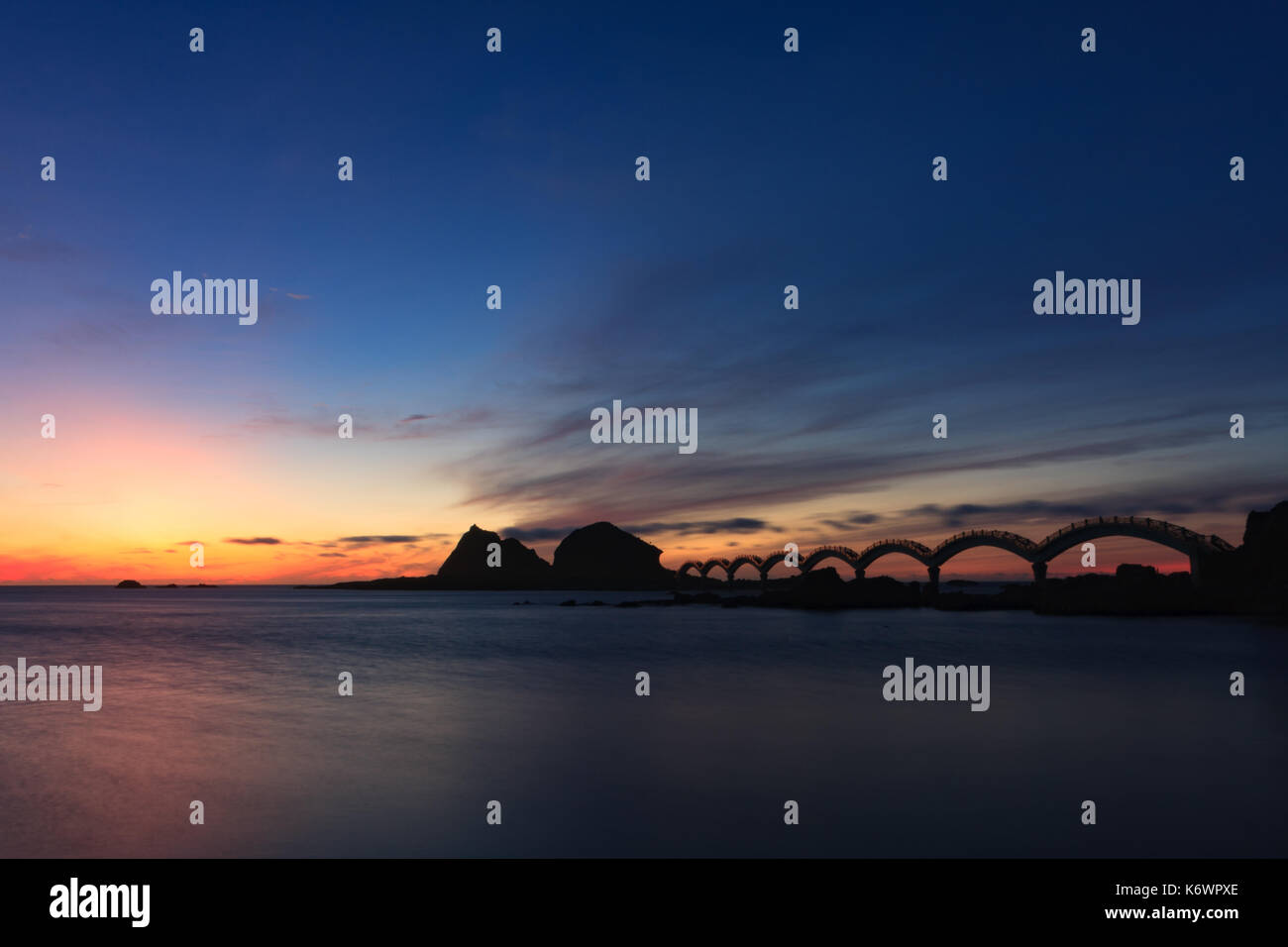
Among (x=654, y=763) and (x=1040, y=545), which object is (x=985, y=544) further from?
(x=654, y=763)

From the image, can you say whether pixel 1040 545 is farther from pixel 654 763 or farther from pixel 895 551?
pixel 654 763

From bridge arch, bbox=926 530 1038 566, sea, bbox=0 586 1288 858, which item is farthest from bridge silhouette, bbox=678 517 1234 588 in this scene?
sea, bbox=0 586 1288 858

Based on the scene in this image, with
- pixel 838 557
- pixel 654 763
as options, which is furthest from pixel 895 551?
pixel 654 763

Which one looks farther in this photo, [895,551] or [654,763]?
[895,551]

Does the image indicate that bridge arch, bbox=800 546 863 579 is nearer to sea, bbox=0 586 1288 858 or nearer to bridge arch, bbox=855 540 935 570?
bridge arch, bbox=855 540 935 570

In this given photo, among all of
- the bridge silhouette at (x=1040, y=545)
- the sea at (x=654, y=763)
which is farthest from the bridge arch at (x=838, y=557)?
the sea at (x=654, y=763)

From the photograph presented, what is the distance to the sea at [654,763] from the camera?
14.0m

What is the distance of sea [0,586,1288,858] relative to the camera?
46.0ft

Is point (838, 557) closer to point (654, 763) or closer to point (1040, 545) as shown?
point (1040, 545)

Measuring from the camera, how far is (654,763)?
20.0 m

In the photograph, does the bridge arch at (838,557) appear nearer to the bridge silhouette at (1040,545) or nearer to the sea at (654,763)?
the bridge silhouette at (1040,545)
